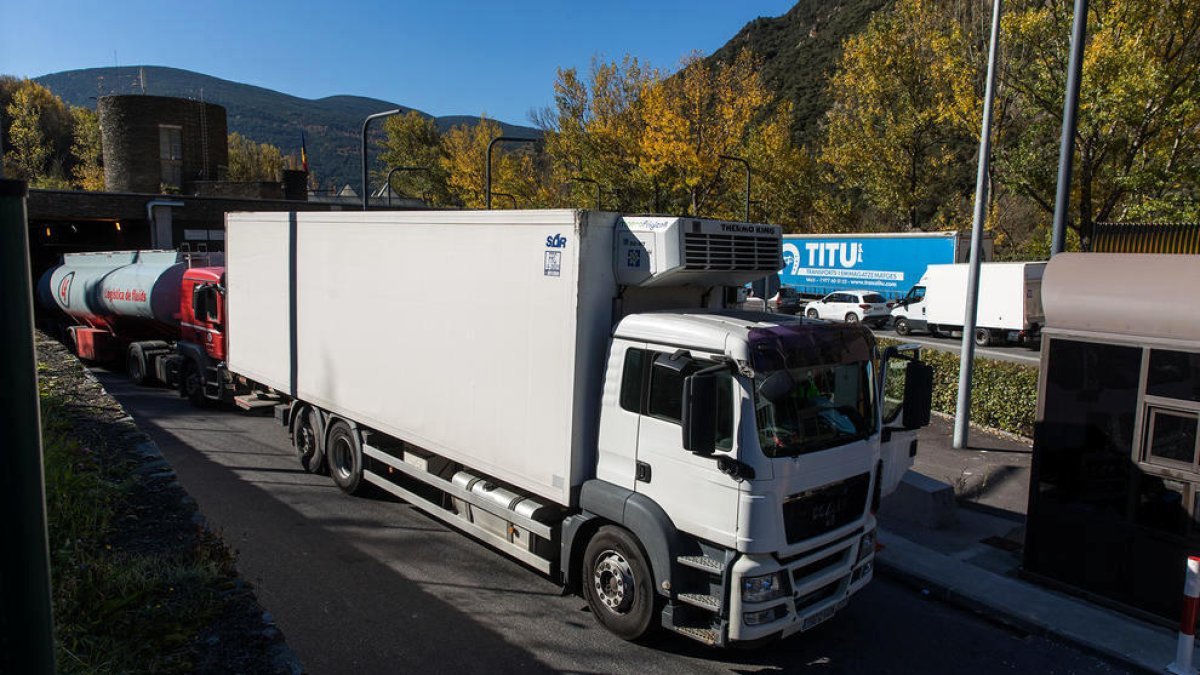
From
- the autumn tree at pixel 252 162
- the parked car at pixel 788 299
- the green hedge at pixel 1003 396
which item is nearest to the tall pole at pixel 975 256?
the green hedge at pixel 1003 396

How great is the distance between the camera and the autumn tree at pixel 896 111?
31.0m

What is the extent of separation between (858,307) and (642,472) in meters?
27.5

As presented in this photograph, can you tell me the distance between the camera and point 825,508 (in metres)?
5.75

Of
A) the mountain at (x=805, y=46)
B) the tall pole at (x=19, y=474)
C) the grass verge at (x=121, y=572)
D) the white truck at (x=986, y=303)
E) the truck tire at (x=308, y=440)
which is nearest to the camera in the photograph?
the tall pole at (x=19, y=474)

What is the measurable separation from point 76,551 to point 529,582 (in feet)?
13.1

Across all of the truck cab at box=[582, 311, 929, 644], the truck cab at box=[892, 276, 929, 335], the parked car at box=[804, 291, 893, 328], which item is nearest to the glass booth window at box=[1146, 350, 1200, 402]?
the truck cab at box=[582, 311, 929, 644]

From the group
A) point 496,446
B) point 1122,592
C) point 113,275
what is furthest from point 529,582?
point 113,275

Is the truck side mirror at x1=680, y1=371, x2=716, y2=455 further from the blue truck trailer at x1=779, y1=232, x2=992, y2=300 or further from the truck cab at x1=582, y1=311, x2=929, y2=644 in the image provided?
the blue truck trailer at x1=779, y1=232, x2=992, y2=300

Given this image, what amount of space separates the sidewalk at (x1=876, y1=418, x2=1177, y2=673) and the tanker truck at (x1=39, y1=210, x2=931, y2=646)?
1.24 metres

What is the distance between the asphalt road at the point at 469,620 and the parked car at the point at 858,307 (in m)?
25.0

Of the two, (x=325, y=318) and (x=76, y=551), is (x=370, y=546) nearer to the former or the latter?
(x=325, y=318)

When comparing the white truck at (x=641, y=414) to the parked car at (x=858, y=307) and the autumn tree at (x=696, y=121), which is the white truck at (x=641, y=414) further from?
the parked car at (x=858, y=307)

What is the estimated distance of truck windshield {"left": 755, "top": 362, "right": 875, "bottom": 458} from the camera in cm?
534

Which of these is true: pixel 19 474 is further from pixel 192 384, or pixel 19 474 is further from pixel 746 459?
pixel 192 384
